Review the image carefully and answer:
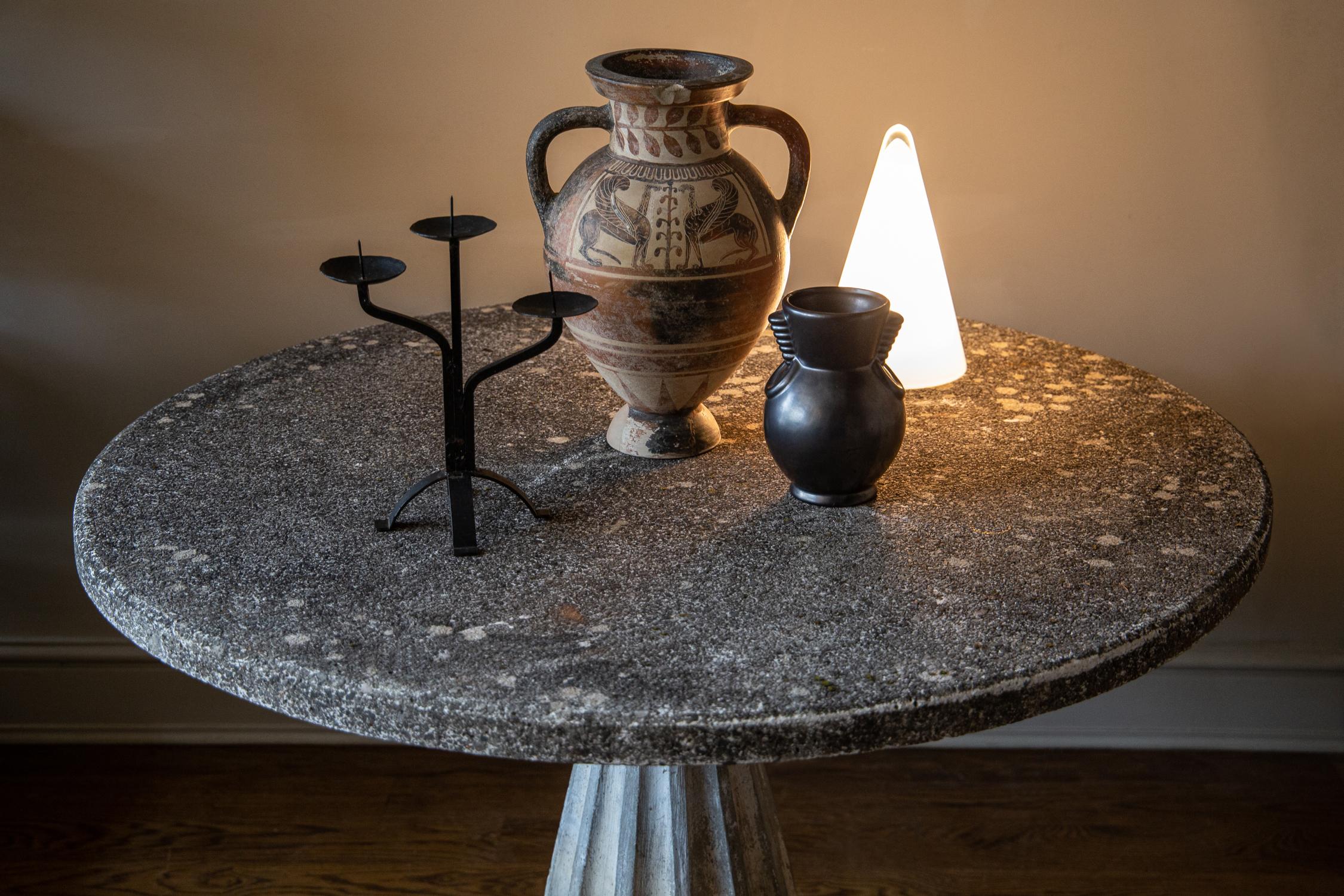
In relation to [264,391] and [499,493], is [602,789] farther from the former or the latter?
[264,391]

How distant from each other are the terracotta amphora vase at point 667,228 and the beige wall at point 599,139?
0.61m

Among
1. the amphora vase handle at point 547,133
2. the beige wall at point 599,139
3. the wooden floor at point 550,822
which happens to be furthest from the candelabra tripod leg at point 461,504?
the wooden floor at point 550,822

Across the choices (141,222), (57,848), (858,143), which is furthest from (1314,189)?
(57,848)

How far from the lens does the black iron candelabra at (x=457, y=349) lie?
89 centimetres

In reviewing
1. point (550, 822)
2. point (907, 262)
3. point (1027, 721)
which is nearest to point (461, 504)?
point (907, 262)

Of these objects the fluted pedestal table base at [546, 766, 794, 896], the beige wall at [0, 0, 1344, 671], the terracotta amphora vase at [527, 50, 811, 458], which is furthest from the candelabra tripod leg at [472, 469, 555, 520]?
the beige wall at [0, 0, 1344, 671]

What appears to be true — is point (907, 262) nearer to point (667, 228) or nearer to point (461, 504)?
point (667, 228)

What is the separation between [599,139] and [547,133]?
607mm

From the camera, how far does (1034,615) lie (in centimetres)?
83

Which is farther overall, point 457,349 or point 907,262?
point 907,262

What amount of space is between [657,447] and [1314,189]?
110cm

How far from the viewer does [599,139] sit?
1.67 meters

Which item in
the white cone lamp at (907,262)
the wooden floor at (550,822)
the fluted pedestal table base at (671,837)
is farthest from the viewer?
the wooden floor at (550,822)

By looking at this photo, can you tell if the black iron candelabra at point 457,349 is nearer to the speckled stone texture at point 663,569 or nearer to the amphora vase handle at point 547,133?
the speckled stone texture at point 663,569
